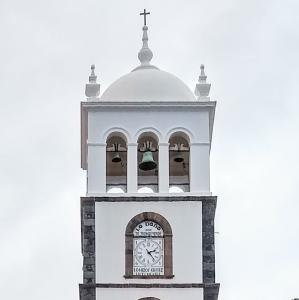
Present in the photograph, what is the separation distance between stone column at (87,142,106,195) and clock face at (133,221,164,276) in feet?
4.70

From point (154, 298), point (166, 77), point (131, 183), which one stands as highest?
point (166, 77)

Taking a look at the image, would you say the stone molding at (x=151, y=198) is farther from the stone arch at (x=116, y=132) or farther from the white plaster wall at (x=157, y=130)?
the stone arch at (x=116, y=132)

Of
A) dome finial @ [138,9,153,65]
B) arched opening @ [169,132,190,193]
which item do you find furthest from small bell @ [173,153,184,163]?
dome finial @ [138,9,153,65]

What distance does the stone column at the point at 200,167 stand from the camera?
45.6m

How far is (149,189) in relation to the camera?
46188 mm

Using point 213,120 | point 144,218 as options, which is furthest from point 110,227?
point 213,120

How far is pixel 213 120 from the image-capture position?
153 ft

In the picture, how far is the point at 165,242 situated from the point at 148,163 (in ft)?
7.13

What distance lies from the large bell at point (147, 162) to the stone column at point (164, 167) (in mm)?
234

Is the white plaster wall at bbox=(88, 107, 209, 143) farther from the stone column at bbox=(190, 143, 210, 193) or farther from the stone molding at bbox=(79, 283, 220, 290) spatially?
the stone molding at bbox=(79, 283, 220, 290)

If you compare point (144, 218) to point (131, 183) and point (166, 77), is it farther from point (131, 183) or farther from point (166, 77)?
point (166, 77)

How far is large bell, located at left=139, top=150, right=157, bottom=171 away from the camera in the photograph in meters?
45.9

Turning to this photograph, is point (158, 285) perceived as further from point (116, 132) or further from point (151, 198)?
point (116, 132)

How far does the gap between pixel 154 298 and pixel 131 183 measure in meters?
3.08
